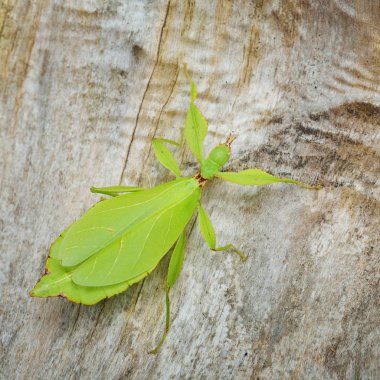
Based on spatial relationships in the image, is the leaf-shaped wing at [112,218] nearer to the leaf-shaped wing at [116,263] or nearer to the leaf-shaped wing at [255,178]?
the leaf-shaped wing at [116,263]

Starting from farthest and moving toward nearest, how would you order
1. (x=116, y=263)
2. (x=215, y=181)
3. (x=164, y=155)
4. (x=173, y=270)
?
(x=215, y=181)
(x=164, y=155)
(x=173, y=270)
(x=116, y=263)

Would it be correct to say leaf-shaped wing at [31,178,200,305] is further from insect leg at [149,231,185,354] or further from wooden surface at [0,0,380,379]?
wooden surface at [0,0,380,379]

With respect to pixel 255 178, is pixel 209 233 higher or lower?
lower

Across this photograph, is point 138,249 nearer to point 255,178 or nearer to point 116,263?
point 116,263

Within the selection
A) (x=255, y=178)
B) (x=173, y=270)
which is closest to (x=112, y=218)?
(x=173, y=270)

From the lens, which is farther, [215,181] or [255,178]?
[215,181]

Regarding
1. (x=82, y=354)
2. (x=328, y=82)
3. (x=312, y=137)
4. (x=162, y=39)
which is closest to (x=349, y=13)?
(x=328, y=82)

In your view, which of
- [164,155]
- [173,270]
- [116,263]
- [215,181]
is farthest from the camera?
[215,181]

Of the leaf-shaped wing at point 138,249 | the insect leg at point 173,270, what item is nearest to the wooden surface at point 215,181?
the insect leg at point 173,270
